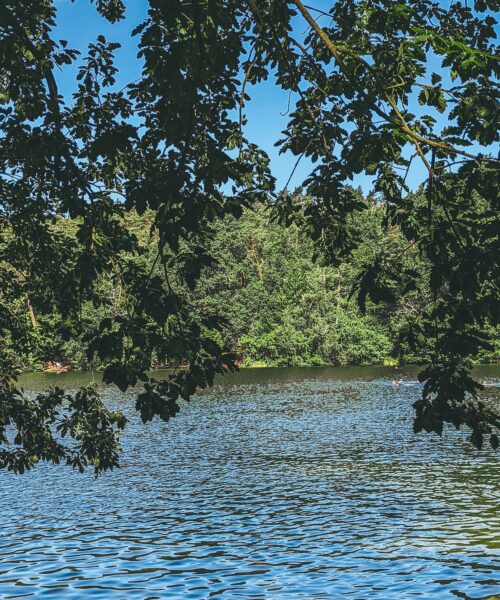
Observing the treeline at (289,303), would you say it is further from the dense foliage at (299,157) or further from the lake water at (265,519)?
the dense foliage at (299,157)

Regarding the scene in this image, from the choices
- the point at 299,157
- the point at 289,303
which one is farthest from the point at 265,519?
the point at 289,303

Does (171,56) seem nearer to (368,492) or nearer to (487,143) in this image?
(487,143)

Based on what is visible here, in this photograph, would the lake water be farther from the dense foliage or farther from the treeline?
the treeline

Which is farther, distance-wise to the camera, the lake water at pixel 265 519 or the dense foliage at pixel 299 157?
the lake water at pixel 265 519

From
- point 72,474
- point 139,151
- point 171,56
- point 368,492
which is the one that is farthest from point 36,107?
point 72,474

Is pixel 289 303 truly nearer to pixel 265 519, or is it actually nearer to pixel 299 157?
pixel 265 519

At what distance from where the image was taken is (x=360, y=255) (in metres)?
108

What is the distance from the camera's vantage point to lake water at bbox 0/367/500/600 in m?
18.1

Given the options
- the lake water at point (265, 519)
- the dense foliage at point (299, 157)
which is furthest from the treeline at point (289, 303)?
the dense foliage at point (299, 157)

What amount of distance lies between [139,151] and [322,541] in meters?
13.1

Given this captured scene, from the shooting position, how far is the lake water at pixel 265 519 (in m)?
18.1

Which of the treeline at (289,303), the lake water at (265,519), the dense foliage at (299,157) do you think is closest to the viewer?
the dense foliage at (299,157)

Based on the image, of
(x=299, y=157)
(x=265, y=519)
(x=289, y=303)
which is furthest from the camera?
(x=289, y=303)

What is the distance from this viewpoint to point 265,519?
79.8 feet
